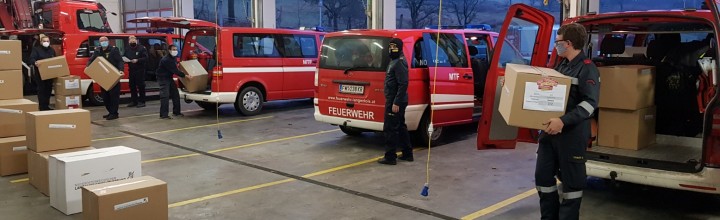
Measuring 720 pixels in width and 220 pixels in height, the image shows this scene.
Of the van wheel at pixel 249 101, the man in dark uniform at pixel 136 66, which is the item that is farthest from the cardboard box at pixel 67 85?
the van wheel at pixel 249 101

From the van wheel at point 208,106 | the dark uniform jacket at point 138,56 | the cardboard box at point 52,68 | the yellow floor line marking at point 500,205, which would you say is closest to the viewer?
the yellow floor line marking at point 500,205

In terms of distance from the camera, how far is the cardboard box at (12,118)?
20.8 feet

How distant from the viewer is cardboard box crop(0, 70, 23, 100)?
22.0 ft

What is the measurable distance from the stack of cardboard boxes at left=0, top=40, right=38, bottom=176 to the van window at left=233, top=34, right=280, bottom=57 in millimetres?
4227

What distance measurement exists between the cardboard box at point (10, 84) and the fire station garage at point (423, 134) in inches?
0.9

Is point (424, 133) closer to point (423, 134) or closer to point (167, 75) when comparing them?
point (423, 134)

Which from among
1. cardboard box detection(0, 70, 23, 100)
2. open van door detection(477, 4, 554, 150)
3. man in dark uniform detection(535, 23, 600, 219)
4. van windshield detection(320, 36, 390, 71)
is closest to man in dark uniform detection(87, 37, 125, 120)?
cardboard box detection(0, 70, 23, 100)

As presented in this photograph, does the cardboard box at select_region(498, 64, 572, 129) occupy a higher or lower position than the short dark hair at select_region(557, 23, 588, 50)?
lower

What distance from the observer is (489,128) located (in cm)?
497

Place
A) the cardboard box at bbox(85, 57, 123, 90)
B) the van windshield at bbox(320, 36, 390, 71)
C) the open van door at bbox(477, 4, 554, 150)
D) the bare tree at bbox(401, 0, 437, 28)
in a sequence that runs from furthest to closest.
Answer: the bare tree at bbox(401, 0, 437, 28), the cardboard box at bbox(85, 57, 123, 90), the van windshield at bbox(320, 36, 390, 71), the open van door at bbox(477, 4, 554, 150)

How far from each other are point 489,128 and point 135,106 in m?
9.85

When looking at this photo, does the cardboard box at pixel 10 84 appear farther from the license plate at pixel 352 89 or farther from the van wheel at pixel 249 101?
the van wheel at pixel 249 101

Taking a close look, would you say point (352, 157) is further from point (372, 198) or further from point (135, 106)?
point (135, 106)

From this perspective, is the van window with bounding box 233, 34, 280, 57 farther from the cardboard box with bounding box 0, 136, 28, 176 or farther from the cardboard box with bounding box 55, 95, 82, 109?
the cardboard box with bounding box 0, 136, 28, 176
